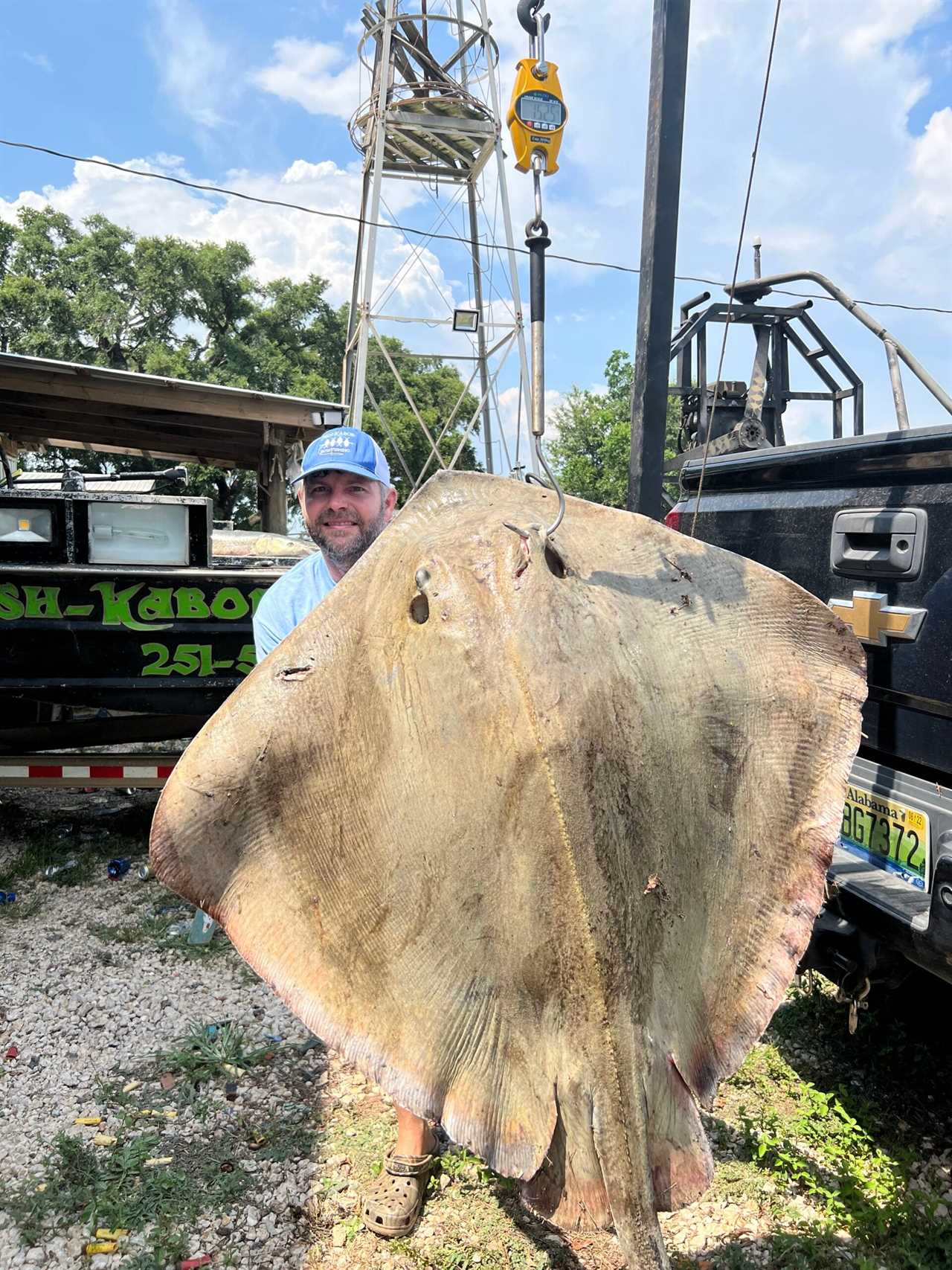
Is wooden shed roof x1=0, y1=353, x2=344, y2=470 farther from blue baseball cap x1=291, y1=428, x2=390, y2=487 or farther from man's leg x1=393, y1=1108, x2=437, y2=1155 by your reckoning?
man's leg x1=393, y1=1108, x2=437, y2=1155

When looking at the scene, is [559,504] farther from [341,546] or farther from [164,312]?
[164,312]

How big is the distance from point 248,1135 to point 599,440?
96.1 ft

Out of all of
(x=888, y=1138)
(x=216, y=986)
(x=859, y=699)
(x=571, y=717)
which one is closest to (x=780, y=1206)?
(x=888, y=1138)

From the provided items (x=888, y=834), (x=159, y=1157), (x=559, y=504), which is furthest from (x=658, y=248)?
(x=159, y=1157)

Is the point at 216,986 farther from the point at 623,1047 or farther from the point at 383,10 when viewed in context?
the point at 383,10

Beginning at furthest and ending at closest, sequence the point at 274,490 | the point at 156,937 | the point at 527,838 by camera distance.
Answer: the point at 274,490 → the point at 156,937 → the point at 527,838

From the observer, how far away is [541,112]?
2.24m

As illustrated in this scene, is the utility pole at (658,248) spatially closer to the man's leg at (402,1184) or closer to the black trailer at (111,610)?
the man's leg at (402,1184)

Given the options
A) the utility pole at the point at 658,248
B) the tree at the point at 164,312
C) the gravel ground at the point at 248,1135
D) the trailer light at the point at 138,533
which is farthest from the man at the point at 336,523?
the tree at the point at 164,312

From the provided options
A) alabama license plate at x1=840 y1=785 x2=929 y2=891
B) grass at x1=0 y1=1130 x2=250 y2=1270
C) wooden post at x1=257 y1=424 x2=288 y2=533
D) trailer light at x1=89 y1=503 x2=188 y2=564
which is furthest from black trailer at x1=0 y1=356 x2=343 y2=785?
alabama license plate at x1=840 y1=785 x2=929 y2=891

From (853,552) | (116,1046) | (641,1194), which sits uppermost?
(853,552)

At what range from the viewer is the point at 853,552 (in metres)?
2.34

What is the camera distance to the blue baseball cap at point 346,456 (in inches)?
94.5

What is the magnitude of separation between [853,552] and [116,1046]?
326cm
